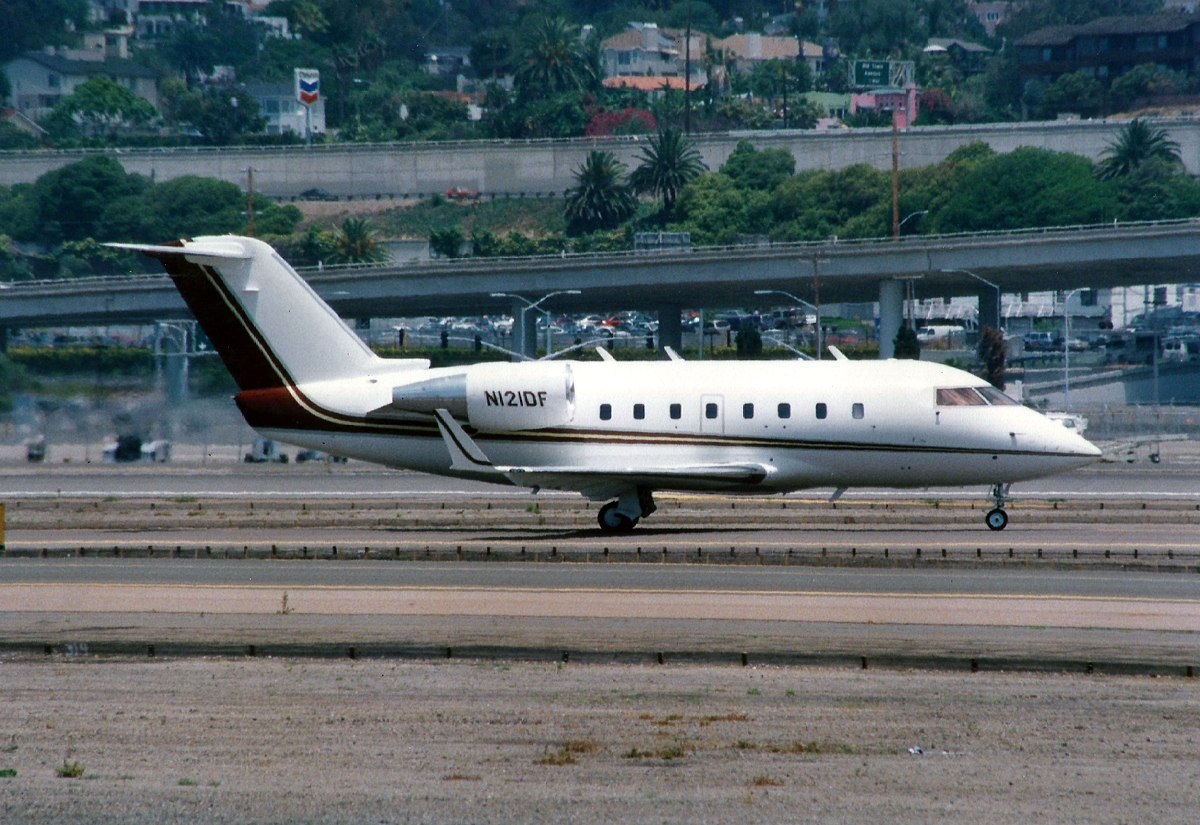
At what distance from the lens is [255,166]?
161375mm

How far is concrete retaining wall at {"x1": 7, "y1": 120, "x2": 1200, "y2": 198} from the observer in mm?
162250

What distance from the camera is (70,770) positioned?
13.8 m

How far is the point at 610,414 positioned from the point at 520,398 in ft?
6.14

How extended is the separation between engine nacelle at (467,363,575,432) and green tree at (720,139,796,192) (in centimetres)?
13153

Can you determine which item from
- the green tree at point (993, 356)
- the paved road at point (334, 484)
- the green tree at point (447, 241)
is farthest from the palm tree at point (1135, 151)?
the paved road at point (334, 484)

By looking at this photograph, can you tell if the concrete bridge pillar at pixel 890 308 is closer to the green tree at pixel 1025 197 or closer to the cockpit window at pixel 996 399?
the green tree at pixel 1025 197

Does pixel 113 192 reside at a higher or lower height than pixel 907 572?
higher

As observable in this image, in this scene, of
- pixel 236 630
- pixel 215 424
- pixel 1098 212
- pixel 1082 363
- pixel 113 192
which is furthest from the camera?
pixel 113 192

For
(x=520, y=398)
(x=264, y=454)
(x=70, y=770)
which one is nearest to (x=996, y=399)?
(x=520, y=398)

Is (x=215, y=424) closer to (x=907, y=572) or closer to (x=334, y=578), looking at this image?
(x=334, y=578)

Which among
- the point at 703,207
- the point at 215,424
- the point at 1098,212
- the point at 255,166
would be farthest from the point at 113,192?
the point at 215,424

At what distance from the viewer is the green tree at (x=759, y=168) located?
15900 cm

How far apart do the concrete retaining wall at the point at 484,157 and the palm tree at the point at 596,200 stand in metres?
7.70

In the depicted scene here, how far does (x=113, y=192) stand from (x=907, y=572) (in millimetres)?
145853
